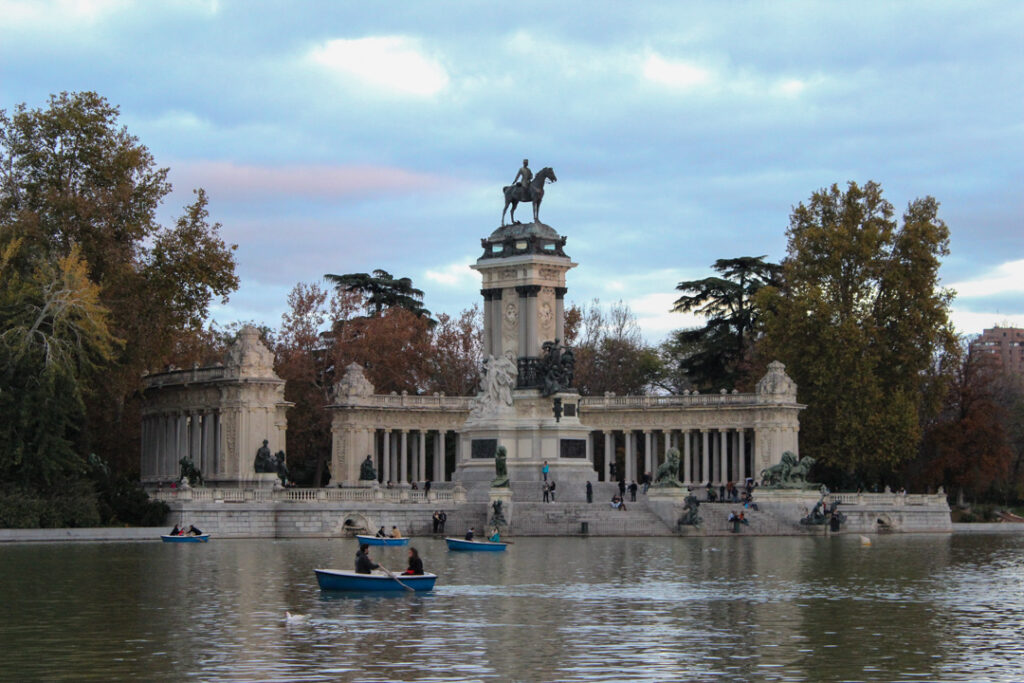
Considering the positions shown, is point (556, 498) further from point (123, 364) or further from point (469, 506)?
point (123, 364)

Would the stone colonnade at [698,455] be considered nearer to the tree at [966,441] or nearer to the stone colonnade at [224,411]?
the tree at [966,441]

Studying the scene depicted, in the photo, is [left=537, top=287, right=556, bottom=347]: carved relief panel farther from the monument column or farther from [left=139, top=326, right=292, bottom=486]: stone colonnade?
the monument column

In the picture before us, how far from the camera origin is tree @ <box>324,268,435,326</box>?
101188 millimetres

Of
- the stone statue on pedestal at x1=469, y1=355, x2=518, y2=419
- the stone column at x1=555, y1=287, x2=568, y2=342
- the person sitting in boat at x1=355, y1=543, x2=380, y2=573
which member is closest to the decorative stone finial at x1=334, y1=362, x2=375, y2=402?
the stone statue on pedestal at x1=469, y1=355, x2=518, y2=419

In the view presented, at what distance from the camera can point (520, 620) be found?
93.9ft

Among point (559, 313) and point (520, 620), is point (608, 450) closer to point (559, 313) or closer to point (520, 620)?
point (559, 313)

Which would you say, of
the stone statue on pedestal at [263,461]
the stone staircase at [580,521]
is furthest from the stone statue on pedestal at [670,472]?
the stone statue on pedestal at [263,461]

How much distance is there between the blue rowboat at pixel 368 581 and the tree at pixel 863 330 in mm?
45856

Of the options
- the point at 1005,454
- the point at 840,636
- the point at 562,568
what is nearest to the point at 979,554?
the point at 562,568

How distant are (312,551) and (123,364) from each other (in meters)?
20.2

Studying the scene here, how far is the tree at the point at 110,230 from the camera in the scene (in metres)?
65.0

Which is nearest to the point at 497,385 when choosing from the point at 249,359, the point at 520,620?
the point at 249,359

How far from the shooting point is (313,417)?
88.2 metres

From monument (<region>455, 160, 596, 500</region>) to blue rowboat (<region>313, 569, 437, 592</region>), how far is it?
32.1m
